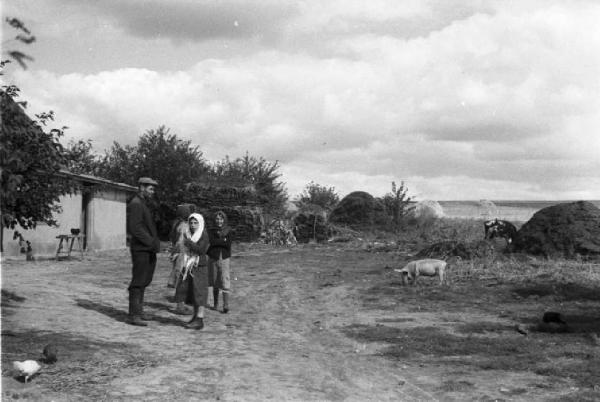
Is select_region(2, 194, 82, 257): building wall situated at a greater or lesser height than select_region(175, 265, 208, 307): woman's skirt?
greater

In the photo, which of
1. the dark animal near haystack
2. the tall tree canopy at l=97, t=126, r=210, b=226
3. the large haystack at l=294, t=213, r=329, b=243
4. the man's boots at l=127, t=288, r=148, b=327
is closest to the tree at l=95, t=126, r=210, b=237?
the tall tree canopy at l=97, t=126, r=210, b=226

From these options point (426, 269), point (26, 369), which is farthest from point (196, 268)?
point (426, 269)

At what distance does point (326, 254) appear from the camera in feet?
76.7

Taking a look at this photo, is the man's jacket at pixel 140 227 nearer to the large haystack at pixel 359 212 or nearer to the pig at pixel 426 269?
the pig at pixel 426 269

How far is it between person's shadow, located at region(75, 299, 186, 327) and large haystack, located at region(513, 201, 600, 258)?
36.5 ft

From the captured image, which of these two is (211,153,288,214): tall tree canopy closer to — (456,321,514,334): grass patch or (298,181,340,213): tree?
(298,181,340,213): tree

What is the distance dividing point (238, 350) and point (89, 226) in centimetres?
1987

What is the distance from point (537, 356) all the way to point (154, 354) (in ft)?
15.2

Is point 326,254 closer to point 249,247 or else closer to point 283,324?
point 249,247

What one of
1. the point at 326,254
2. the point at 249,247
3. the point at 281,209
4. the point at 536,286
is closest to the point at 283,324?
the point at 536,286

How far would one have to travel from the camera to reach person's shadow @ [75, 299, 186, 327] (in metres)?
9.22

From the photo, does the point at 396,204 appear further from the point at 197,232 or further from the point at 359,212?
the point at 197,232

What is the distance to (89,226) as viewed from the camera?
25578 millimetres

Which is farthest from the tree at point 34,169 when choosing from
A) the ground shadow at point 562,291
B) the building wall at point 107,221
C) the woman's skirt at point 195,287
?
the building wall at point 107,221
